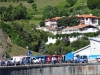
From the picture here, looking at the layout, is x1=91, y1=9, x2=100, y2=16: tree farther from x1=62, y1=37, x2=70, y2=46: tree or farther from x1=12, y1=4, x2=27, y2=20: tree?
x1=62, y1=37, x2=70, y2=46: tree

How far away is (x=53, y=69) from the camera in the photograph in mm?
62625

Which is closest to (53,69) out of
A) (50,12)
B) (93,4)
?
(50,12)

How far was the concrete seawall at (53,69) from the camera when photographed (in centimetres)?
5576

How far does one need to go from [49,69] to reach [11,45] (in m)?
24.4

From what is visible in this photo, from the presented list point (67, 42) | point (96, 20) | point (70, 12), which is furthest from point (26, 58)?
point (70, 12)

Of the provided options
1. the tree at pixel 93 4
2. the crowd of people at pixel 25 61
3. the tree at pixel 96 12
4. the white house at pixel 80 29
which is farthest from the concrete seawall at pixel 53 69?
the tree at pixel 93 4

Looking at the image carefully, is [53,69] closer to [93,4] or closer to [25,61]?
[25,61]

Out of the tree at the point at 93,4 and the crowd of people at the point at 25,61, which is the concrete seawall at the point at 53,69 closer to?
the crowd of people at the point at 25,61

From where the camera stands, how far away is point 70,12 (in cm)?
18400

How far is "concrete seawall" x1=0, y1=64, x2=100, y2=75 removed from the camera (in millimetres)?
55756

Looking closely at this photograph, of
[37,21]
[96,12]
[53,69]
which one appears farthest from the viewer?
[96,12]

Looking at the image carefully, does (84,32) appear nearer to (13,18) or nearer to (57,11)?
(13,18)

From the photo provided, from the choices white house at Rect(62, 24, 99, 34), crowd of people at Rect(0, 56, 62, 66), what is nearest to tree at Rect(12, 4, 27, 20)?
white house at Rect(62, 24, 99, 34)

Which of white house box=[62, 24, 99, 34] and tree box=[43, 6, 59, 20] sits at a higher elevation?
tree box=[43, 6, 59, 20]
